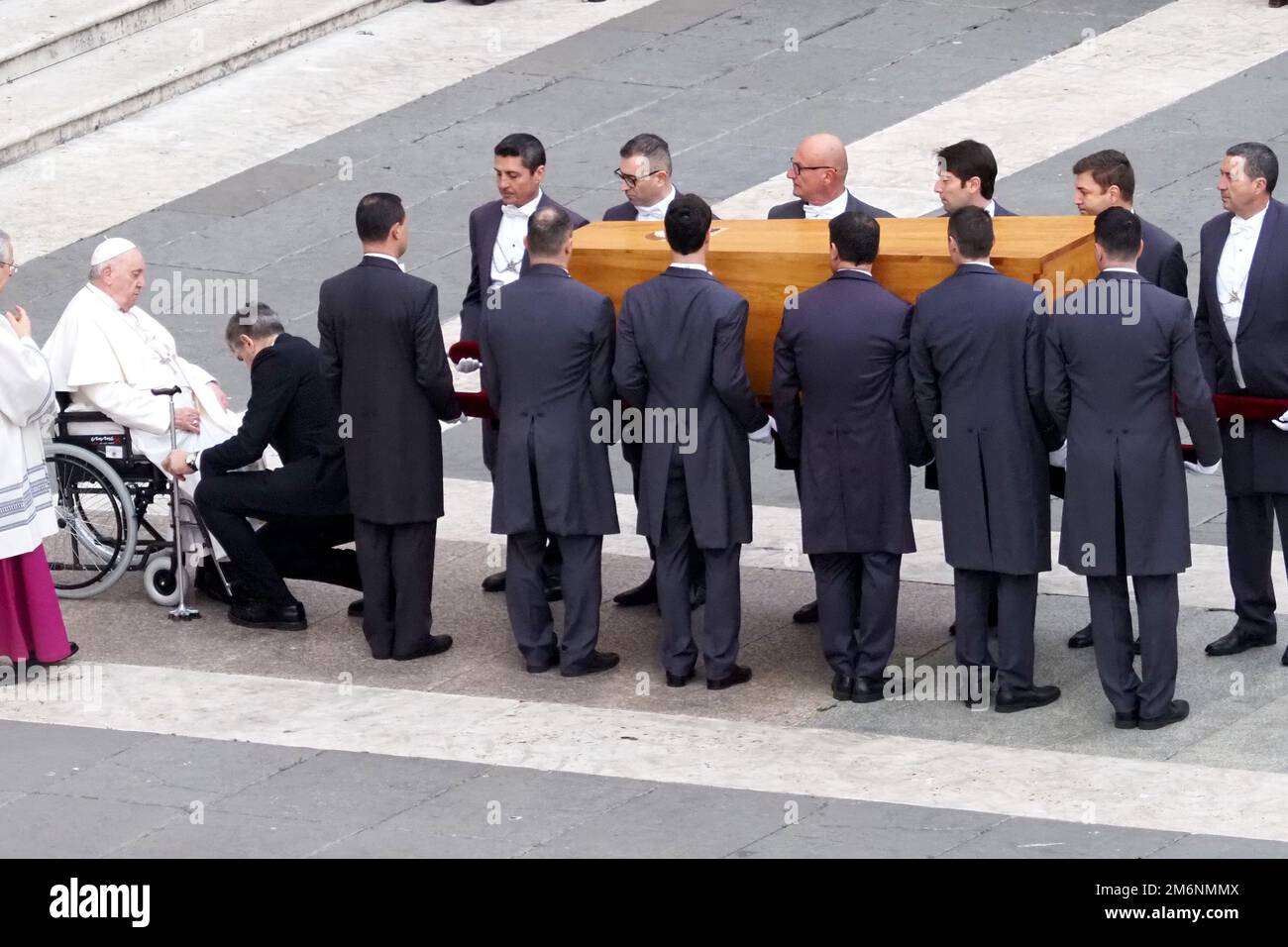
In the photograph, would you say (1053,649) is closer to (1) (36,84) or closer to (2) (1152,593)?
(2) (1152,593)

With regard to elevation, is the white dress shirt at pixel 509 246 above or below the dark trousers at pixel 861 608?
above

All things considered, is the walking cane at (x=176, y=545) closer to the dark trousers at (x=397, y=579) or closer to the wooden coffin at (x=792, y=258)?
the dark trousers at (x=397, y=579)

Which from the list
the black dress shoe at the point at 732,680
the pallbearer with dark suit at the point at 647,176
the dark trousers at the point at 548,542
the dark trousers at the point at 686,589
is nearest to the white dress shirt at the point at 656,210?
the pallbearer with dark suit at the point at 647,176

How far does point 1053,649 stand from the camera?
8.86 meters

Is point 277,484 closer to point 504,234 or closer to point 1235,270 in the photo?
point 504,234

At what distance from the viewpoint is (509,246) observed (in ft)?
32.2

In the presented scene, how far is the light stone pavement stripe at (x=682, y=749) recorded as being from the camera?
24.1 feet

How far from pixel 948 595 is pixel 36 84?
379 inches

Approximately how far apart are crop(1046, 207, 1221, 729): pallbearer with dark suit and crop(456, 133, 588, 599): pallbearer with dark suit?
8.23 ft

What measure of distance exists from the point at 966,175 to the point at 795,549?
7.35 ft

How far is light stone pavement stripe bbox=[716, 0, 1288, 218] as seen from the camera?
47.7ft

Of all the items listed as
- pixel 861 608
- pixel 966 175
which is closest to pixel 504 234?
pixel 966 175

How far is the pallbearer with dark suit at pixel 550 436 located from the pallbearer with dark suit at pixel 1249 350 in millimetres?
2285

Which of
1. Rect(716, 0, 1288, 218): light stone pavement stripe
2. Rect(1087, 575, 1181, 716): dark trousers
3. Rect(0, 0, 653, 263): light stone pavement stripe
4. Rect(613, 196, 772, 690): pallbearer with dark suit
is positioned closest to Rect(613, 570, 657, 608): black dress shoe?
Rect(613, 196, 772, 690): pallbearer with dark suit
